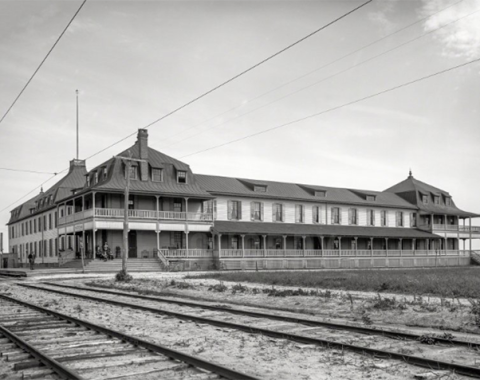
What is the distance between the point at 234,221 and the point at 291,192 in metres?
8.28

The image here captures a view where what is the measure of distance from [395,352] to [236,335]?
9.97ft

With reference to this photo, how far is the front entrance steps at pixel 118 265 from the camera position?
1527 inches

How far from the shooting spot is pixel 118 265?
40.1 m

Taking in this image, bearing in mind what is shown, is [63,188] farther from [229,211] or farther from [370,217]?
[370,217]

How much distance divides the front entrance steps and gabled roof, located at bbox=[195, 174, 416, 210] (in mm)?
10387

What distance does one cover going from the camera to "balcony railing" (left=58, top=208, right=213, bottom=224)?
42.0 metres

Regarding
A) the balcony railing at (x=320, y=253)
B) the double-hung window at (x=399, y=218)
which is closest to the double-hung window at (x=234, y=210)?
the balcony railing at (x=320, y=253)

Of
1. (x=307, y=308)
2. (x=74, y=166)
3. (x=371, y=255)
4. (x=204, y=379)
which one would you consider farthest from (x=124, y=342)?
(x=74, y=166)

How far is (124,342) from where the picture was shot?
27.9 ft

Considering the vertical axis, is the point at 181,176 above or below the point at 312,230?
above

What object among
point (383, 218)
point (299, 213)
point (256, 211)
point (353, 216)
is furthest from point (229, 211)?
point (383, 218)

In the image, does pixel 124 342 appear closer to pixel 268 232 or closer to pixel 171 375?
pixel 171 375

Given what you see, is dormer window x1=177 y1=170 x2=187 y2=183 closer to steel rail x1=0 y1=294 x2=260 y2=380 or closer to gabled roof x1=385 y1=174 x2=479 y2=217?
gabled roof x1=385 y1=174 x2=479 y2=217

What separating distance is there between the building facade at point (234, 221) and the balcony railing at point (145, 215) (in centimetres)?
9
